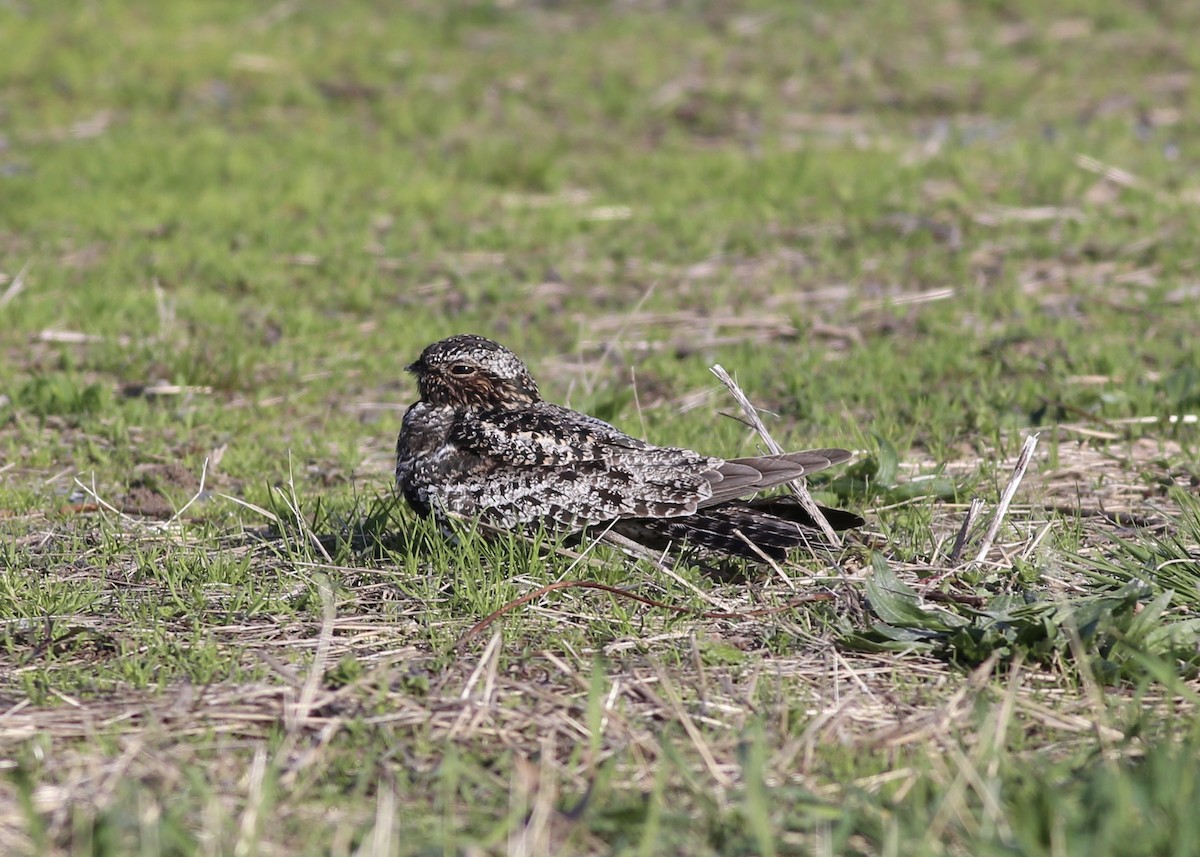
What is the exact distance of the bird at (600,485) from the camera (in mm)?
5082

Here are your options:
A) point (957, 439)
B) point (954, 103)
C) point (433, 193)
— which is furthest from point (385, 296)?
point (954, 103)

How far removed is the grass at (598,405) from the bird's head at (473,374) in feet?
2.10

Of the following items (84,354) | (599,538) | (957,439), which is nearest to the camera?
(599,538)

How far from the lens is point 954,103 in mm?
13266

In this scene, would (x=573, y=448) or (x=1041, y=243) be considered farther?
(x=1041, y=243)

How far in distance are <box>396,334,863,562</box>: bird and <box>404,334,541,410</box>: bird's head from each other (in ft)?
1.09

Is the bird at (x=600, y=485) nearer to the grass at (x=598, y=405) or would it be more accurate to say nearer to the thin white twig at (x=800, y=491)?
the thin white twig at (x=800, y=491)

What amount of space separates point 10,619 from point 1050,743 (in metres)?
3.26

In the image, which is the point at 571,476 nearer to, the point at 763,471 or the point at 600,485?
the point at 600,485

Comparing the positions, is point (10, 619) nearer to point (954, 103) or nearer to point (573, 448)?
point (573, 448)

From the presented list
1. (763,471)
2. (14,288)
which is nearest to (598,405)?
(763,471)

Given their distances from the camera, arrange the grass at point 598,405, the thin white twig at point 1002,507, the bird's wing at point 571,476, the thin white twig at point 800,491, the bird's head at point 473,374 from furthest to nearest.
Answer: the bird's head at point 473,374
the bird's wing at point 571,476
the thin white twig at point 800,491
the thin white twig at point 1002,507
the grass at point 598,405

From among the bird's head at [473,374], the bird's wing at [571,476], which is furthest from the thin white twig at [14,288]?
the bird's wing at [571,476]

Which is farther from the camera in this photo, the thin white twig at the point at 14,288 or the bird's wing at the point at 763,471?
the thin white twig at the point at 14,288
